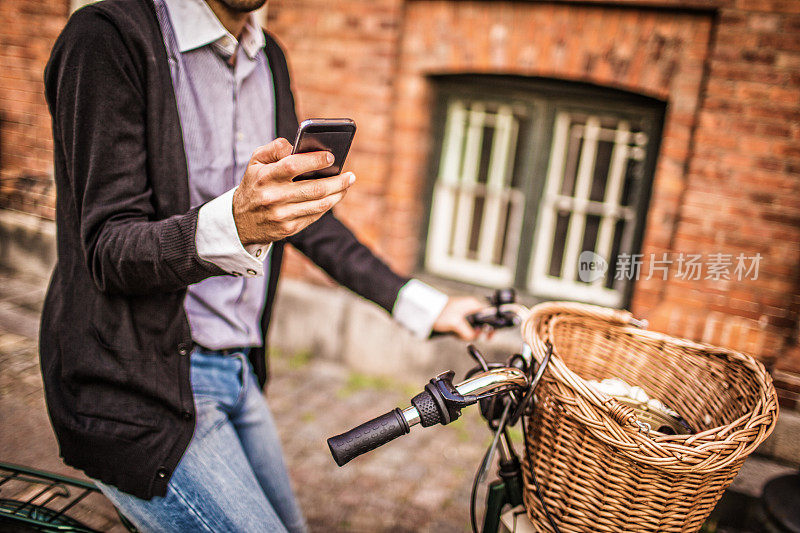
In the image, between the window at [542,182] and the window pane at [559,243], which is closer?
the window at [542,182]

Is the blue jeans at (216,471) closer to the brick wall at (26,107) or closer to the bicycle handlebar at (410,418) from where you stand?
the bicycle handlebar at (410,418)

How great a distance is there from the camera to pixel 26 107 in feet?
17.3

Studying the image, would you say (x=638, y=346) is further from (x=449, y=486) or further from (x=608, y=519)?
(x=449, y=486)

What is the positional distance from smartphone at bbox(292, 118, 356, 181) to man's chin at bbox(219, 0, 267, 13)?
2.24 feet

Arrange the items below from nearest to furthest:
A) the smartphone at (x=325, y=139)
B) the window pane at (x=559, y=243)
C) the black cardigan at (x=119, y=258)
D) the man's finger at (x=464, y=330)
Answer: the smartphone at (x=325, y=139) → the black cardigan at (x=119, y=258) → the man's finger at (x=464, y=330) → the window pane at (x=559, y=243)

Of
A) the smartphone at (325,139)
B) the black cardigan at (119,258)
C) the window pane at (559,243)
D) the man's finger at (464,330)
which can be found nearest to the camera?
the smartphone at (325,139)

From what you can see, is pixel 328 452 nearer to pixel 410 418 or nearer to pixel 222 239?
pixel 410 418

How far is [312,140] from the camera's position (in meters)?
1.10

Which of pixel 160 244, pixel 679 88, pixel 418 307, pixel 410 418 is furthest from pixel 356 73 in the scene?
pixel 410 418

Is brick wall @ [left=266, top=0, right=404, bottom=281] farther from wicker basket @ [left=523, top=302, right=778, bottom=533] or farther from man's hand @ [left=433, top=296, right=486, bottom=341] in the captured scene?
wicker basket @ [left=523, top=302, right=778, bottom=533]

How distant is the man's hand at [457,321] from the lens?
1.84m

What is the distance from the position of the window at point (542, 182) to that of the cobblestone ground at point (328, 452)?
1.18 m

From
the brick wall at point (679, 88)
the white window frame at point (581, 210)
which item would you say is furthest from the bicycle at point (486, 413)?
the white window frame at point (581, 210)

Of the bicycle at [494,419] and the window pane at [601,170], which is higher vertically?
the window pane at [601,170]
